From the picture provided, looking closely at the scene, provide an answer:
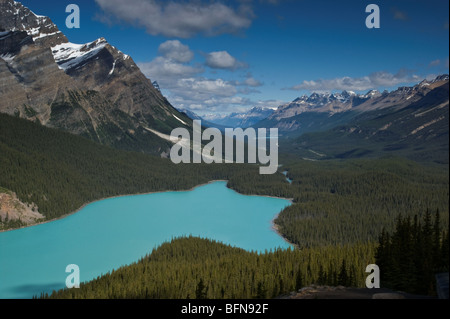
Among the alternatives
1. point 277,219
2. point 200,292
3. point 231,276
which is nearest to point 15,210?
point 277,219

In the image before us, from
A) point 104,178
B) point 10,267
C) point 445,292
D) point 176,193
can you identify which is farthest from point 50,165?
point 445,292

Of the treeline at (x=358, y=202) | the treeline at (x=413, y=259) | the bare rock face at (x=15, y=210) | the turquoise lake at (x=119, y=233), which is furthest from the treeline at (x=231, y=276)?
the bare rock face at (x=15, y=210)

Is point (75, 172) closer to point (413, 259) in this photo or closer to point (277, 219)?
point (277, 219)

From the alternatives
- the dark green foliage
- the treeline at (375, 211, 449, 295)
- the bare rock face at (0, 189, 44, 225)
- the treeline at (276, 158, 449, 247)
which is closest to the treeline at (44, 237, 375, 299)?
the treeline at (375, 211, 449, 295)

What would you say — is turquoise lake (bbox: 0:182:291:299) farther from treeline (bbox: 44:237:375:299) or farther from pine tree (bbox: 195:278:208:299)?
pine tree (bbox: 195:278:208:299)

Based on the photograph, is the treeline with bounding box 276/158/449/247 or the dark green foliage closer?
the treeline with bounding box 276/158/449/247

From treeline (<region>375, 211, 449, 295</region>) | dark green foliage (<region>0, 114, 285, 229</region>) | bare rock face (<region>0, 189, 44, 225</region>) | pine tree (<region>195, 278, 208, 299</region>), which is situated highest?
dark green foliage (<region>0, 114, 285, 229</region>)

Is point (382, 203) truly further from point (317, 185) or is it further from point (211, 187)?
point (211, 187)
